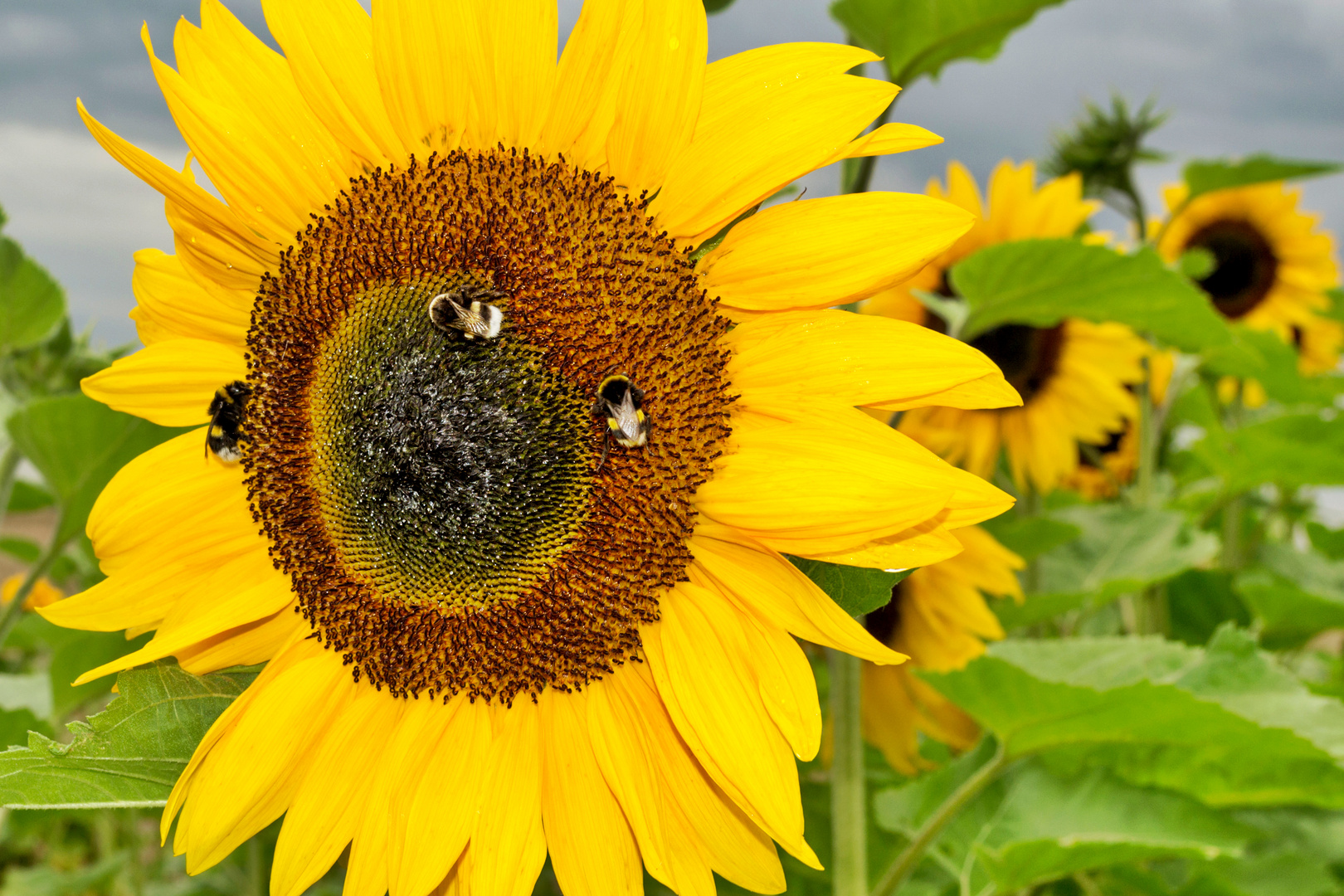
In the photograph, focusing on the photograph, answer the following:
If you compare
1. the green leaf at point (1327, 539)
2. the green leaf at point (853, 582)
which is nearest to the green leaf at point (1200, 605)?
the green leaf at point (1327, 539)

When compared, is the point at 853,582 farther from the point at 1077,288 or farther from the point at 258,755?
the point at 1077,288

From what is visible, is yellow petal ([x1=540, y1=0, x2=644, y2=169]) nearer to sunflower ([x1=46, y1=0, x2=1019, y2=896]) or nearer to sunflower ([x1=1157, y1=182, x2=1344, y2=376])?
A: sunflower ([x1=46, y1=0, x2=1019, y2=896])

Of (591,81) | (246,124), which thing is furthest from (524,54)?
(246,124)

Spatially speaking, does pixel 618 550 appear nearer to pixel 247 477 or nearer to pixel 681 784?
pixel 681 784

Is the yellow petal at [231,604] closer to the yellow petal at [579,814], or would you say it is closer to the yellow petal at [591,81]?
the yellow petal at [579,814]

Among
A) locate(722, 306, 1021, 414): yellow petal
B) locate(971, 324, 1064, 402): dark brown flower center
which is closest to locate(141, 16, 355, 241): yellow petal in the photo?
locate(722, 306, 1021, 414): yellow petal

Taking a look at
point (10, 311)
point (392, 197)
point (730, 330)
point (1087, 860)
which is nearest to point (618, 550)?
point (730, 330)
